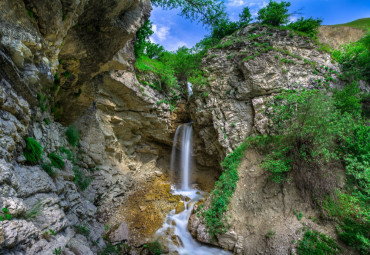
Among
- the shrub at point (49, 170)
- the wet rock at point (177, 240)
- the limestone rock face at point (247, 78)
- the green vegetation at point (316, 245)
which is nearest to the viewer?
the shrub at point (49, 170)

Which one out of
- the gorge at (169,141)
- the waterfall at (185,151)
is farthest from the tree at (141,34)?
the waterfall at (185,151)

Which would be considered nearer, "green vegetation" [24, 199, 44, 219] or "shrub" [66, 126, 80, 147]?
"green vegetation" [24, 199, 44, 219]

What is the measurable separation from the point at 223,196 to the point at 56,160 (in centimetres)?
636

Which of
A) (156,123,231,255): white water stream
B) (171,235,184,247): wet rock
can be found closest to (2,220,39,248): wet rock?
(156,123,231,255): white water stream

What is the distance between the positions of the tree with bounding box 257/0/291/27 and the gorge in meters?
1.33

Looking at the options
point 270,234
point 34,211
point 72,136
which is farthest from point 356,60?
point 72,136

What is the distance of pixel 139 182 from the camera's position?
1094 centimetres

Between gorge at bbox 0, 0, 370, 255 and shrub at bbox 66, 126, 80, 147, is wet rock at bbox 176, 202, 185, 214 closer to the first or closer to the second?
gorge at bbox 0, 0, 370, 255

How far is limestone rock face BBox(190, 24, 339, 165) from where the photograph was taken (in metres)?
9.45

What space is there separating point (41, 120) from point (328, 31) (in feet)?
64.4

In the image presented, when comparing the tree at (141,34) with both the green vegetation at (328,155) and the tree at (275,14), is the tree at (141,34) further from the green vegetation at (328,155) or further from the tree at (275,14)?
the green vegetation at (328,155)

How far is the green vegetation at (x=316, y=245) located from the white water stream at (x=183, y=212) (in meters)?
2.55

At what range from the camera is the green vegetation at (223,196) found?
6664mm

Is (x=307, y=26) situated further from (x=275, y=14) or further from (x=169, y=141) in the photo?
(x=169, y=141)
